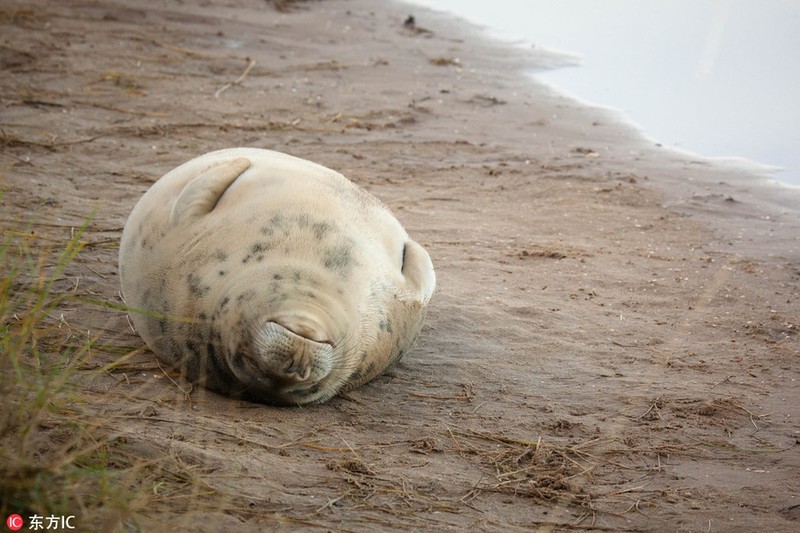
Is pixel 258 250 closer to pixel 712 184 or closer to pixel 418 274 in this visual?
pixel 418 274

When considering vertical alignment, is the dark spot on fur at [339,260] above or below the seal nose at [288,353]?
above

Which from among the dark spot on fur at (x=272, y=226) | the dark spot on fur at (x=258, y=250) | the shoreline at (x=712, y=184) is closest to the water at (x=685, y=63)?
the shoreline at (x=712, y=184)

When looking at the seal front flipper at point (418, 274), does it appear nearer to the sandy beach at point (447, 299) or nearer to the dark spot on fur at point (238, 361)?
the sandy beach at point (447, 299)

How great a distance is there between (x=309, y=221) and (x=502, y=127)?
188 inches

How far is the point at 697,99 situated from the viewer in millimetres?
9188

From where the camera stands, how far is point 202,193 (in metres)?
4.21

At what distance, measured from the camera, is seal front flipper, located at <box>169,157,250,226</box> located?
164 inches

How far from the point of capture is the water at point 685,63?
8406 mm

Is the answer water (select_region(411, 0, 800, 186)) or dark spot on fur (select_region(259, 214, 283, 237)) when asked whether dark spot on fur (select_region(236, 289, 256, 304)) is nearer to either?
dark spot on fur (select_region(259, 214, 283, 237))

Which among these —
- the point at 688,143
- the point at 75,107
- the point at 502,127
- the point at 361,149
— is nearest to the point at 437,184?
the point at 361,149

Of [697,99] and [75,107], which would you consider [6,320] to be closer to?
[75,107]

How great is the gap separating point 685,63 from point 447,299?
6.10 m

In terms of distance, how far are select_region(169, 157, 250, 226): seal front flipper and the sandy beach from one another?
667 mm

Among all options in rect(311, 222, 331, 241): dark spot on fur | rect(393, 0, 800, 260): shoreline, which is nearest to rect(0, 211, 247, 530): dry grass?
rect(311, 222, 331, 241): dark spot on fur
